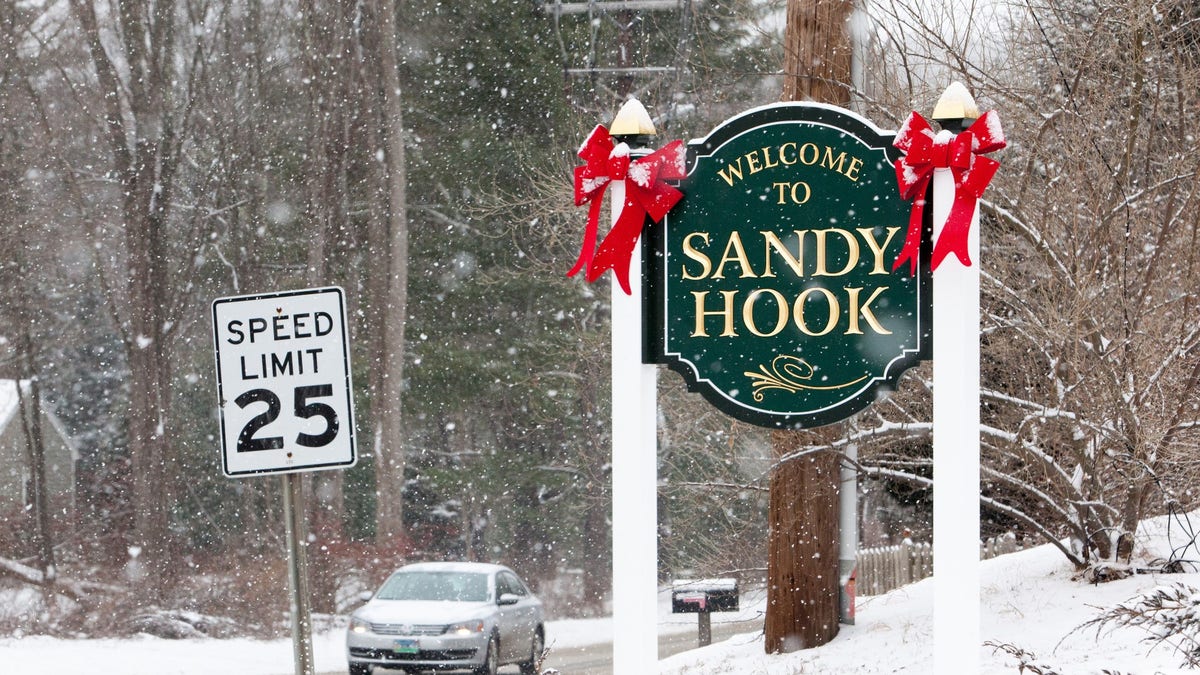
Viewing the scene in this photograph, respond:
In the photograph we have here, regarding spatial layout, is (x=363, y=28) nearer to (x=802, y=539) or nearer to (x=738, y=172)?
(x=802, y=539)

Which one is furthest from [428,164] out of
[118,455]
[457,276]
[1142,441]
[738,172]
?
[738,172]

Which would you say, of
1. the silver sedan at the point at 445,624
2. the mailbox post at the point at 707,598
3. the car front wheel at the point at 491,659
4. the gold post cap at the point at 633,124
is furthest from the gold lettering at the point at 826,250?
the car front wheel at the point at 491,659

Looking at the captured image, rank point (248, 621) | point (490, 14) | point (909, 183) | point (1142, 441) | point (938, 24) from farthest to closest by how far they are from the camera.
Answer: point (490, 14)
point (248, 621)
point (938, 24)
point (1142, 441)
point (909, 183)

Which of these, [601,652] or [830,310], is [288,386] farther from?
[601,652]

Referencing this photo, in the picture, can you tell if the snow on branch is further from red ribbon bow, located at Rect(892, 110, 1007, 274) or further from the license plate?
the license plate

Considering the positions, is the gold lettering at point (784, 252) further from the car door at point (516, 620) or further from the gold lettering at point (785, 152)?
the car door at point (516, 620)

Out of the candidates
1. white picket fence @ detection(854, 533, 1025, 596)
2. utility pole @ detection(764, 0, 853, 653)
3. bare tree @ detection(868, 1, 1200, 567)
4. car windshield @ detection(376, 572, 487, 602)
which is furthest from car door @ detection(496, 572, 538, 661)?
bare tree @ detection(868, 1, 1200, 567)

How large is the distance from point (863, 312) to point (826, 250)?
0.27 meters

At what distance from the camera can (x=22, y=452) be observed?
88.9 ft

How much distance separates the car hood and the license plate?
19 centimetres

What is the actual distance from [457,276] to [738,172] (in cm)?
2230

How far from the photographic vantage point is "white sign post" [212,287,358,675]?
6.46 meters

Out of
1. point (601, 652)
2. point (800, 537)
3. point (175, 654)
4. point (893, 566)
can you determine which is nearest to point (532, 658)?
point (800, 537)

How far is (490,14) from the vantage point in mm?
27266
